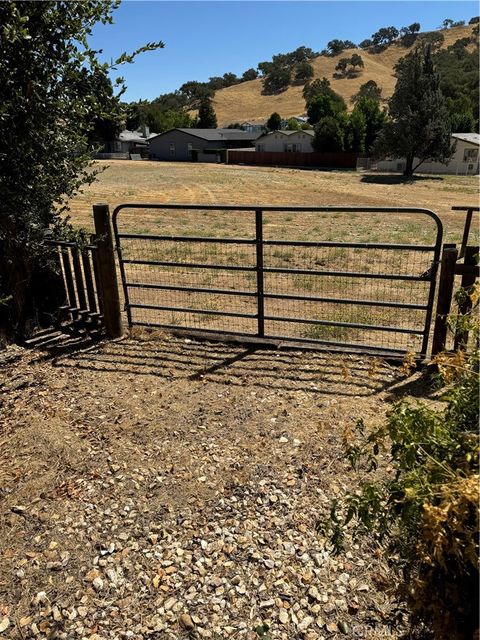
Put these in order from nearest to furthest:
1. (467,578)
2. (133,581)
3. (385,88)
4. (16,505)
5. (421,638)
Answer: (467,578) < (421,638) < (133,581) < (16,505) < (385,88)

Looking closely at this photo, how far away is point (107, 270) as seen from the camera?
5.93 m

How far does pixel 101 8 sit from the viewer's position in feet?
15.1

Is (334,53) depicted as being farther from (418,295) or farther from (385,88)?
(418,295)

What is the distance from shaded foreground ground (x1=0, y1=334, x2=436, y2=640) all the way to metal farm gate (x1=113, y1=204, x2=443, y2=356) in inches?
30.9

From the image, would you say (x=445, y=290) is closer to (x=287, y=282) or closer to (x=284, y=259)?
(x=287, y=282)

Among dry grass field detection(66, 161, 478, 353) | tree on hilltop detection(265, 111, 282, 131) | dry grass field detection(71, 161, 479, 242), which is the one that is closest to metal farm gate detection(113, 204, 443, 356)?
dry grass field detection(66, 161, 478, 353)

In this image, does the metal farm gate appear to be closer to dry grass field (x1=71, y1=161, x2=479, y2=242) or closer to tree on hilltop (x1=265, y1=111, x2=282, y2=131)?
dry grass field (x1=71, y1=161, x2=479, y2=242)

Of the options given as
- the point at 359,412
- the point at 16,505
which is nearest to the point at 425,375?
the point at 359,412

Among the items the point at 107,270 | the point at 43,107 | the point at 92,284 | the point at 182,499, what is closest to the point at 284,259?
the point at 92,284

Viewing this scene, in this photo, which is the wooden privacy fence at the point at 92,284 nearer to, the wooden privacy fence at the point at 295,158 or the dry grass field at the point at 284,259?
the dry grass field at the point at 284,259

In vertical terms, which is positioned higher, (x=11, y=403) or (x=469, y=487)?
(x=469, y=487)

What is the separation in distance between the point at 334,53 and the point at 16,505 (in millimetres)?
198947

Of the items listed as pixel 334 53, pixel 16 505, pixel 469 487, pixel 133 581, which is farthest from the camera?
pixel 334 53

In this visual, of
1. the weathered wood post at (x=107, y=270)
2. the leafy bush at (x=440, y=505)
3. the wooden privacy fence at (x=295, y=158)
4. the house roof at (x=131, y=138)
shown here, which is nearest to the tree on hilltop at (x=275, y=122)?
the house roof at (x=131, y=138)
